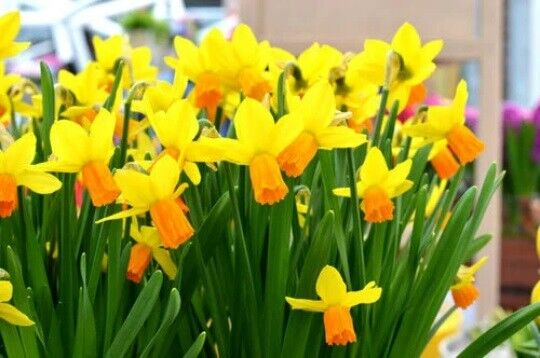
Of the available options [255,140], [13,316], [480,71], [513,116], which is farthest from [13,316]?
[513,116]

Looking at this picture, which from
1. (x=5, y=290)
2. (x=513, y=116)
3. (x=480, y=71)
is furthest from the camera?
(x=513, y=116)

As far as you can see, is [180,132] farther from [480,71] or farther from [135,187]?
[480,71]

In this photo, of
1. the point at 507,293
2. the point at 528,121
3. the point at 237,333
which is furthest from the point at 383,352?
the point at 528,121

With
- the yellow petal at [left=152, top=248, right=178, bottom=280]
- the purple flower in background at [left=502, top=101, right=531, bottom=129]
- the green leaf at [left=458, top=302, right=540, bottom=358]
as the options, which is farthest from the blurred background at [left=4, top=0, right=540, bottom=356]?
the green leaf at [left=458, top=302, right=540, bottom=358]

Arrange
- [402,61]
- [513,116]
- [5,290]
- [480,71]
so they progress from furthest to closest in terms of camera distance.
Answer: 1. [513,116]
2. [480,71]
3. [402,61]
4. [5,290]

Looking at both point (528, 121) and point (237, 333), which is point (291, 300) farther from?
point (528, 121)

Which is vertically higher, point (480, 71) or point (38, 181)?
point (38, 181)

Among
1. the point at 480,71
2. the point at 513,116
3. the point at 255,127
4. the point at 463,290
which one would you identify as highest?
the point at 255,127
